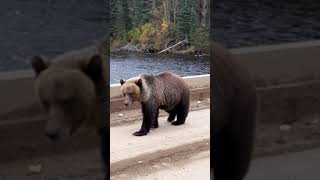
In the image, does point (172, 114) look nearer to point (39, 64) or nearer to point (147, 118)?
point (147, 118)

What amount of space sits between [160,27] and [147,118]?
311cm

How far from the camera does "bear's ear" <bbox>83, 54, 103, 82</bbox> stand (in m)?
1.17

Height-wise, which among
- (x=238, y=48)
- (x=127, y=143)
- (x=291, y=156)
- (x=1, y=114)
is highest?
(x=238, y=48)

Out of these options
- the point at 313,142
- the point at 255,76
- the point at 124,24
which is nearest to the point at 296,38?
the point at 255,76

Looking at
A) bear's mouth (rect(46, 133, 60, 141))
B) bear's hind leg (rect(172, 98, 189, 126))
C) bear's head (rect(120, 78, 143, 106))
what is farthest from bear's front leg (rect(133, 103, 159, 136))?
bear's mouth (rect(46, 133, 60, 141))

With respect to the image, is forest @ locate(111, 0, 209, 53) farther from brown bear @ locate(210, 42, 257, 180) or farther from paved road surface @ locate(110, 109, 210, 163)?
brown bear @ locate(210, 42, 257, 180)

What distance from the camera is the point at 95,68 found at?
117 cm

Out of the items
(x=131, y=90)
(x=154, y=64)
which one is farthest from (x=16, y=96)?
(x=154, y=64)

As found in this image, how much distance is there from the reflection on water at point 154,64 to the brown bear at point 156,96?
628 mm

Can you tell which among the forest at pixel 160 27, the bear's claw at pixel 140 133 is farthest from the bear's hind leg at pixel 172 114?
the forest at pixel 160 27

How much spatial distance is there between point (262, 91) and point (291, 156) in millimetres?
209

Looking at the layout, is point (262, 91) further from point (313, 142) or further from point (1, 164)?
point (1, 164)

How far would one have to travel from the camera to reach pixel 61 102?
1162 mm

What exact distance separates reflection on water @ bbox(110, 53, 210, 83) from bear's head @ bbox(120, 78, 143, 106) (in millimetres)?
768
